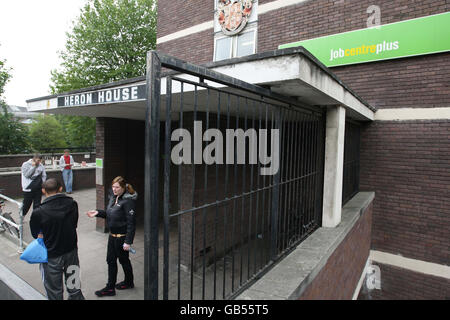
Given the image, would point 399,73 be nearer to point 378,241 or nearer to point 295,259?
point 378,241

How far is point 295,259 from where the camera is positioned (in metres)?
2.89

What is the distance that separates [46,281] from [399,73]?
7.25 m

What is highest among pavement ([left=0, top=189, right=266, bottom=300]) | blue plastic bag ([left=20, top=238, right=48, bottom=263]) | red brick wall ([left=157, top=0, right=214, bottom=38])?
red brick wall ([left=157, top=0, right=214, bottom=38])

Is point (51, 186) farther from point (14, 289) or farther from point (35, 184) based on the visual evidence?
Result: point (35, 184)

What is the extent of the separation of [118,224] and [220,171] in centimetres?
281

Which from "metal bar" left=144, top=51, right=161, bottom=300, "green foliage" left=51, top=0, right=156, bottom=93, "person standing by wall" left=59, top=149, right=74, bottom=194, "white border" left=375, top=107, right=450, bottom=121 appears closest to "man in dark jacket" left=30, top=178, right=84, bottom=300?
"metal bar" left=144, top=51, right=161, bottom=300

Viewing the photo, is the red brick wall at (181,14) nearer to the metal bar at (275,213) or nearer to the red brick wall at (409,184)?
the red brick wall at (409,184)

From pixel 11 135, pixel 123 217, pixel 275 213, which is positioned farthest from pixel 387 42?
pixel 11 135

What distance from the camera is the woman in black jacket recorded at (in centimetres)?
374

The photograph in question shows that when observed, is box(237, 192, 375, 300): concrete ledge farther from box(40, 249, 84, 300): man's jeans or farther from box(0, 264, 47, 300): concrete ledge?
box(40, 249, 84, 300): man's jeans

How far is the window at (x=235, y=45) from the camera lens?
7801mm

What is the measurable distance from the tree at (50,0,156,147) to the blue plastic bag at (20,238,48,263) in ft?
50.8

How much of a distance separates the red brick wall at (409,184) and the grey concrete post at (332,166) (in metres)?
2.60

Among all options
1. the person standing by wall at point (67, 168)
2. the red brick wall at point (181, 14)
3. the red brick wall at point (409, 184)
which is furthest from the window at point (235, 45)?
the person standing by wall at point (67, 168)
